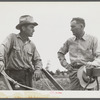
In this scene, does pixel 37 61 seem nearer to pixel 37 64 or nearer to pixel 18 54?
pixel 37 64

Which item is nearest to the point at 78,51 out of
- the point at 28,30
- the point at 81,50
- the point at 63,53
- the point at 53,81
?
the point at 81,50

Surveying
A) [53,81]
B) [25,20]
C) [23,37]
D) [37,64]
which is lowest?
[53,81]

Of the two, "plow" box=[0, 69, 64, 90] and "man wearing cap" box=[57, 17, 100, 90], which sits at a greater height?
"man wearing cap" box=[57, 17, 100, 90]

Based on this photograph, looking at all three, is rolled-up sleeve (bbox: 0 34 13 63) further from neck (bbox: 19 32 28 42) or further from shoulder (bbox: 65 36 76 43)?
shoulder (bbox: 65 36 76 43)

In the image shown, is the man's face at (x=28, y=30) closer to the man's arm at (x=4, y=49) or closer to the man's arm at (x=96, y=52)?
the man's arm at (x=4, y=49)

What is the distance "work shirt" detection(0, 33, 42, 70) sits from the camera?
2920 millimetres

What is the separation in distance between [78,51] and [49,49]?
0.82ft

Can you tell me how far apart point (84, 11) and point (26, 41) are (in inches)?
22.4

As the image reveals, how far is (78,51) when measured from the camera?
2982mm

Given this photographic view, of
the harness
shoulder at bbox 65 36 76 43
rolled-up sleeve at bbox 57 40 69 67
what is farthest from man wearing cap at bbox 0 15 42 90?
the harness

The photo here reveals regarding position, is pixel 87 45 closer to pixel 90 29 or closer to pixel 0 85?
pixel 90 29

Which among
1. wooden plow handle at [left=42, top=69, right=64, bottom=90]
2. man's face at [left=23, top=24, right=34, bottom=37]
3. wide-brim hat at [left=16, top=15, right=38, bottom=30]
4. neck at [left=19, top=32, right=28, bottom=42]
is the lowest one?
wooden plow handle at [left=42, top=69, right=64, bottom=90]

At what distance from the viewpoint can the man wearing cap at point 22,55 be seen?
2.91 meters

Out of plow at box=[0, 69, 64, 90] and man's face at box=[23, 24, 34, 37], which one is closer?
plow at box=[0, 69, 64, 90]
